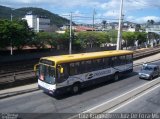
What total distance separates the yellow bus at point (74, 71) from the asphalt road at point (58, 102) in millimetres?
688

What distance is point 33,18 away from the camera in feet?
372

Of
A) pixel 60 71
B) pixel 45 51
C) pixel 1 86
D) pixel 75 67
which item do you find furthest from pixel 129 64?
pixel 45 51

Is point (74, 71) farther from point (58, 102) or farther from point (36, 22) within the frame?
point (36, 22)

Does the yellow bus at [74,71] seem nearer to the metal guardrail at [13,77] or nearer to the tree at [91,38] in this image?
the metal guardrail at [13,77]

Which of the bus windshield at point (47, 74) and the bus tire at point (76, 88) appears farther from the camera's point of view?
the bus tire at point (76, 88)

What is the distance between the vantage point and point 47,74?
19.8m

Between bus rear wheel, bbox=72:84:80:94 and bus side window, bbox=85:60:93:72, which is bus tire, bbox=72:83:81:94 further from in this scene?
bus side window, bbox=85:60:93:72

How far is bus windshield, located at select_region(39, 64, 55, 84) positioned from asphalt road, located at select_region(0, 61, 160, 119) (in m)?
1.39

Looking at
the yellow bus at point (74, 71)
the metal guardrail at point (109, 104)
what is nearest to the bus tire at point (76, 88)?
the yellow bus at point (74, 71)

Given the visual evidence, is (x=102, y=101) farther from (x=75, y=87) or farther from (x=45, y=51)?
(x=45, y=51)

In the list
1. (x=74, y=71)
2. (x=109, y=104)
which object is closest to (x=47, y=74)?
(x=74, y=71)

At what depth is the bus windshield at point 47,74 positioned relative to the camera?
19312 millimetres

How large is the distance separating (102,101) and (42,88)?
491cm

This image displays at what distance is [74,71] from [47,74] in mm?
2272
